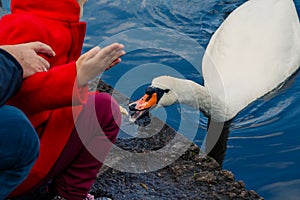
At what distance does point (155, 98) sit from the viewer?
3.16m

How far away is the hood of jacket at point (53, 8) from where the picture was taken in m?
1.78

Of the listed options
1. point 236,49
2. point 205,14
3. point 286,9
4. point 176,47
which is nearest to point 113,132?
point 236,49

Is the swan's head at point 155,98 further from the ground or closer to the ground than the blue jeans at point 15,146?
closer to the ground

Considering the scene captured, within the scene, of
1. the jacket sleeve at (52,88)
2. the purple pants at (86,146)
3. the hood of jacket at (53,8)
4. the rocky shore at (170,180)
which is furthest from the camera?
the rocky shore at (170,180)

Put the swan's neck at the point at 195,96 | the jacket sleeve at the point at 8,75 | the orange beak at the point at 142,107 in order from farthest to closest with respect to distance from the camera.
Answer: the swan's neck at the point at 195,96, the orange beak at the point at 142,107, the jacket sleeve at the point at 8,75

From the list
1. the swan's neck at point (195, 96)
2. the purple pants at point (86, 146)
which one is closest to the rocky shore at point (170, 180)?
the purple pants at point (86, 146)

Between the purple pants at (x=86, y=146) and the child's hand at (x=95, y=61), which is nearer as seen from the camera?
the child's hand at (x=95, y=61)

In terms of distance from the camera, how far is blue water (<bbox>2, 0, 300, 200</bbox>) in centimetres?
354

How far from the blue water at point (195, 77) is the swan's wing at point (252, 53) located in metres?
0.17

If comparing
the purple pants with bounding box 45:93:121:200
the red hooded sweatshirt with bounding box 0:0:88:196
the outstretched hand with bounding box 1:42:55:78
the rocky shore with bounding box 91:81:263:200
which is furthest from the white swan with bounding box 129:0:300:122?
the outstretched hand with bounding box 1:42:55:78

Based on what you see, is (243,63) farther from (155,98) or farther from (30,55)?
(30,55)

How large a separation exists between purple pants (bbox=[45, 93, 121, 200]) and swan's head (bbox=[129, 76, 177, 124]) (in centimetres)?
89

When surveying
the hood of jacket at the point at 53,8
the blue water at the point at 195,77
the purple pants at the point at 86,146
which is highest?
the hood of jacket at the point at 53,8

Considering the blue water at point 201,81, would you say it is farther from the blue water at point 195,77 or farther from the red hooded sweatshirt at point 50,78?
the red hooded sweatshirt at point 50,78
